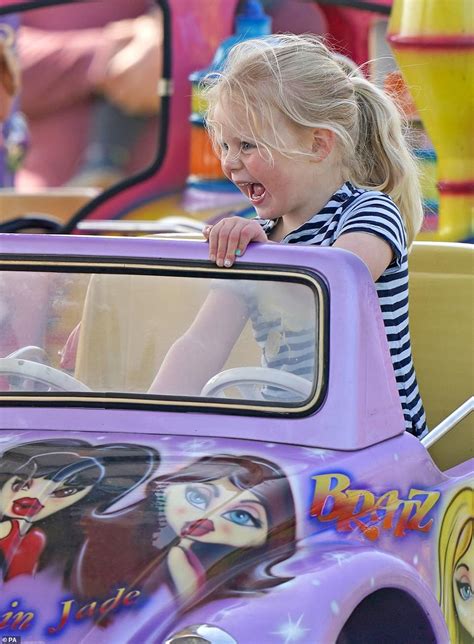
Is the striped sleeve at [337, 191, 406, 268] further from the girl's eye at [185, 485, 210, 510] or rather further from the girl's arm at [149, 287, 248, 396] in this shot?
the girl's eye at [185, 485, 210, 510]

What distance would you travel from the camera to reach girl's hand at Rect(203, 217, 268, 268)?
2.26m

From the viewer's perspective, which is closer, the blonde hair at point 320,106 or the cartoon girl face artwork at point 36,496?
the cartoon girl face artwork at point 36,496

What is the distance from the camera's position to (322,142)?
8.47 feet

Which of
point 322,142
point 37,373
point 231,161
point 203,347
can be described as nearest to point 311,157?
point 322,142

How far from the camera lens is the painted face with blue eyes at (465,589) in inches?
91.7

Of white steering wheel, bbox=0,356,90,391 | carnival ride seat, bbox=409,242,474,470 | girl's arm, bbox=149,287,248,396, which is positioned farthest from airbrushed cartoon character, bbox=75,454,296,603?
carnival ride seat, bbox=409,242,474,470

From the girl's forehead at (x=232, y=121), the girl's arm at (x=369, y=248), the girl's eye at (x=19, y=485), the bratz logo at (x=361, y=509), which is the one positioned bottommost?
the bratz logo at (x=361, y=509)

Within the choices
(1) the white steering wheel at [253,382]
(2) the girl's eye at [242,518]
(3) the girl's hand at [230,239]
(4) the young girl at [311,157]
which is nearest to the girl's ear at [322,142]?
(4) the young girl at [311,157]

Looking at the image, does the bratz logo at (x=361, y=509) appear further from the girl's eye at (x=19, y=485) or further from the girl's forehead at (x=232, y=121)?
the girl's forehead at (x=232, y=121)

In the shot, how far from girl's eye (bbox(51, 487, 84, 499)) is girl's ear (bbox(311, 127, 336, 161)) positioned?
97 cm

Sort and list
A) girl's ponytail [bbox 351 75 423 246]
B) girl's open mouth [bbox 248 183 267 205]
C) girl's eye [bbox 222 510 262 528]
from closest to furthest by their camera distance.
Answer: girl's eye [bbox 222 510 262 528]
girl's open mouth [bbox 248 183 267 205]
girl's ponytail [bbox 351 75 423 246]

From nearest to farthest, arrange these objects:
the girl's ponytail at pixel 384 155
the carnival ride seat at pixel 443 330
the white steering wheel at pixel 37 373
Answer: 1. the white steering wheel at pixel 37 373
2. the girl's ponytail at pixel 384 155
3. the carnival ride seat at pixel 443 330

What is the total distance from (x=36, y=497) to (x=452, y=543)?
32.5 inches

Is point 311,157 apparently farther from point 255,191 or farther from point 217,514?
point 217,514
